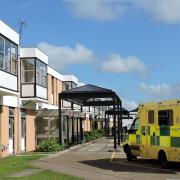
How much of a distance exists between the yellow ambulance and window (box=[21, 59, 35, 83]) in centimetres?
1406

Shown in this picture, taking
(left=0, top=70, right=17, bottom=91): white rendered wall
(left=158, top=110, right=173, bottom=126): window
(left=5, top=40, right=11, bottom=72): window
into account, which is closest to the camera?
(left=158, top=110, right=173, bottom=126): window

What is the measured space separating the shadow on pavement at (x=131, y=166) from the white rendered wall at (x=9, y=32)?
9.13 m

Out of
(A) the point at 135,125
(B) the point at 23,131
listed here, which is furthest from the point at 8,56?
(A) the point at 135,125

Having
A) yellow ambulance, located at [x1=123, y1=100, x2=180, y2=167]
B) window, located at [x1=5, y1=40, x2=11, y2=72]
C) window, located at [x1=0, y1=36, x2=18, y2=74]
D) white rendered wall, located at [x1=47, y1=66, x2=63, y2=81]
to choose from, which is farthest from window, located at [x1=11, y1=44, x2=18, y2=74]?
white rendered wall, located at [x1=47, y1=66, x2=63, y2=81]

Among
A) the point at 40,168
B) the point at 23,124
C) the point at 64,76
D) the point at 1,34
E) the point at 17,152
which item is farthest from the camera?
the point at 64,76

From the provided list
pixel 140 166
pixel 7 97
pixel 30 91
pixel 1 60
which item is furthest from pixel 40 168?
pixel 30 91

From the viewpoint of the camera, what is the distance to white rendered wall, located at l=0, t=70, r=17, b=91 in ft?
89.8

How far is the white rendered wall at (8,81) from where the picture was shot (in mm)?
27383

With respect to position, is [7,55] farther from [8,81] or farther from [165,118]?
[165,118]

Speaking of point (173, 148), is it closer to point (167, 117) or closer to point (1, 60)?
point (167, 117)

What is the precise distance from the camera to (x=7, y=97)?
1232 inches

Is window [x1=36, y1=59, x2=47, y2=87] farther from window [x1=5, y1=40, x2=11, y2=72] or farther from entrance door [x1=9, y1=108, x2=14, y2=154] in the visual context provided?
window [x1=5, y1=40, x2=11, y2=72]

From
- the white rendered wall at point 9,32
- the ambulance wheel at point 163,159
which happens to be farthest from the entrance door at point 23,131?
the ambulance wheel at point 163,159

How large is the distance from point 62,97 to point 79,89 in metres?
1.19
